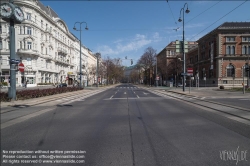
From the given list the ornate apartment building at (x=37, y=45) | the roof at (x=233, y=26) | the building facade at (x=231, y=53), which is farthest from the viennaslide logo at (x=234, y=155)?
the roof at (x=233, y=26)

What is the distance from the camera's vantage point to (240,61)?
5362 cm

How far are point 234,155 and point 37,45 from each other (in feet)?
195

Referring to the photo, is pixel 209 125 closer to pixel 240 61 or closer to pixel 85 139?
pixel 85 139

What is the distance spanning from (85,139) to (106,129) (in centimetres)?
117

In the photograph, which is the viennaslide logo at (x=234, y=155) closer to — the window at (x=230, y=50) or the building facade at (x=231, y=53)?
the building facade at (x=231, y=53)

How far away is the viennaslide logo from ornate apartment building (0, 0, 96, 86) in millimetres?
47601

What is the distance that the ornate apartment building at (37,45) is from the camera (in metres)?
48.6

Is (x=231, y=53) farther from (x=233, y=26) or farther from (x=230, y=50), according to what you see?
(x=233, y=26)

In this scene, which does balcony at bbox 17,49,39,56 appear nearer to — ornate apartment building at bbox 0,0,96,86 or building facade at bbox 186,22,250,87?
ornate apartment building at bbox 0,0,96,86

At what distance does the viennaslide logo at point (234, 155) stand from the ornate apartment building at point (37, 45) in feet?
156

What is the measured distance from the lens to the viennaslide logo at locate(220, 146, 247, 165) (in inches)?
152

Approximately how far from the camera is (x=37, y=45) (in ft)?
176

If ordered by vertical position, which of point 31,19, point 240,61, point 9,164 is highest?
point 31,19

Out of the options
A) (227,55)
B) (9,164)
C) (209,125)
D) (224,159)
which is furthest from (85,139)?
(227,55)
